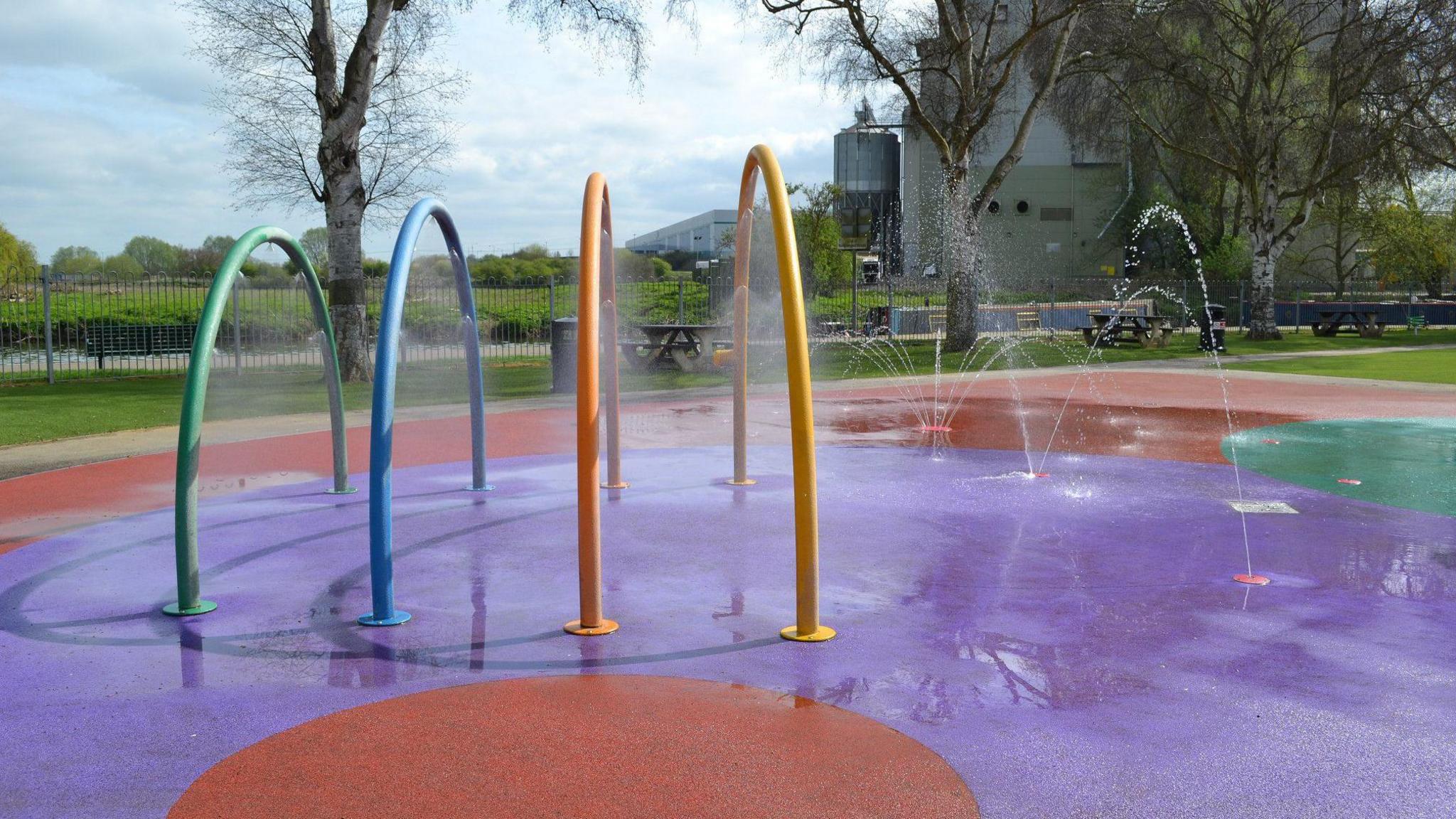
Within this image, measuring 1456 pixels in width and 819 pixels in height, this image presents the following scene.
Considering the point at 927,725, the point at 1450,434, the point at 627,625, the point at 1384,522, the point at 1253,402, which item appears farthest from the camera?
the point at 1253,402

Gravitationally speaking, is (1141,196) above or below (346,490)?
above

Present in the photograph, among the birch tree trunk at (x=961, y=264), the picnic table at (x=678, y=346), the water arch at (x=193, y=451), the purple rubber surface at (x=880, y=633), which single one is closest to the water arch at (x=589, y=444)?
the purple rubber surface at (x=880, y=633)

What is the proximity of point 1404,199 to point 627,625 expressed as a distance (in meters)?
52.6

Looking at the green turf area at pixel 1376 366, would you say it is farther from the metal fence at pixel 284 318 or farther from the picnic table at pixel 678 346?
the picnic table at pixel 678 346

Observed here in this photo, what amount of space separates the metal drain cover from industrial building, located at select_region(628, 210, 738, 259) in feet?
157

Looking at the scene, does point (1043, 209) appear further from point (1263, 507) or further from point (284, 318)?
point (1263, 507)

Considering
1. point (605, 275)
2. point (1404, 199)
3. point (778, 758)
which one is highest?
point (1404, 199)

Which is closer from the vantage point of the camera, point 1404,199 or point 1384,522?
point 1384,522

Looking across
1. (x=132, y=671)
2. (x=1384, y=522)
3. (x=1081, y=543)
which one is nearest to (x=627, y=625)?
(x=132, y=671)

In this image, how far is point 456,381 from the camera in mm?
20156

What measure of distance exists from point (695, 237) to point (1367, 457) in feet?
233

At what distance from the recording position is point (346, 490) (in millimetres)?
8195

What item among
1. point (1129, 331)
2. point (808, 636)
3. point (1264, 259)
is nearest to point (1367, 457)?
point (808, 636)

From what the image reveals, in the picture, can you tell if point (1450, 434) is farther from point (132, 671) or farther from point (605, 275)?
point (132, 671)
